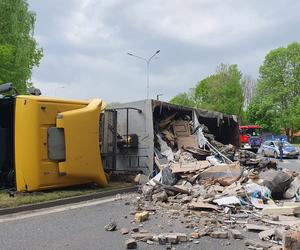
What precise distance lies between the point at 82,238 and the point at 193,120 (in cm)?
984

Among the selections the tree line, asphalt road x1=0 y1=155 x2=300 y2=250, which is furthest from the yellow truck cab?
the tree line

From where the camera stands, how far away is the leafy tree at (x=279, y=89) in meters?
65.8

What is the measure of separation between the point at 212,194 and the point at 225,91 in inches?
2430

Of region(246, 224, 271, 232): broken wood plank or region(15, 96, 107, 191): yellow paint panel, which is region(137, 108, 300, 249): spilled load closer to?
region(246, 224, 271, 232): broken wood plank

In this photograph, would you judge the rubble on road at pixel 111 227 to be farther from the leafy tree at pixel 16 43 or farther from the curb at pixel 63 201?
the leafy tree at pixel 16 43

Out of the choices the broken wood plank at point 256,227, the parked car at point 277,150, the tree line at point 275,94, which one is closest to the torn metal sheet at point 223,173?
the broken wood plank at point 256,227

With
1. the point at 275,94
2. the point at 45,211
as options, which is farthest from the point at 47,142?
the point at 275,94

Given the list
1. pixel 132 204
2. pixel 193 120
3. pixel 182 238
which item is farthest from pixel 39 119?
pixel 193 120

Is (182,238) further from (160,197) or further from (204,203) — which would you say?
(160,197)

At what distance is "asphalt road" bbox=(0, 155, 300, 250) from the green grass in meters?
0.45

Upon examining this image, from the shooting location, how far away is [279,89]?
66188mm

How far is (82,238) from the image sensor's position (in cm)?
698

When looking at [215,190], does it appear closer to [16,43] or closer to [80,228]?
[80,228]

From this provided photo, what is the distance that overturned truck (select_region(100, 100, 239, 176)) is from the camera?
522 inches
